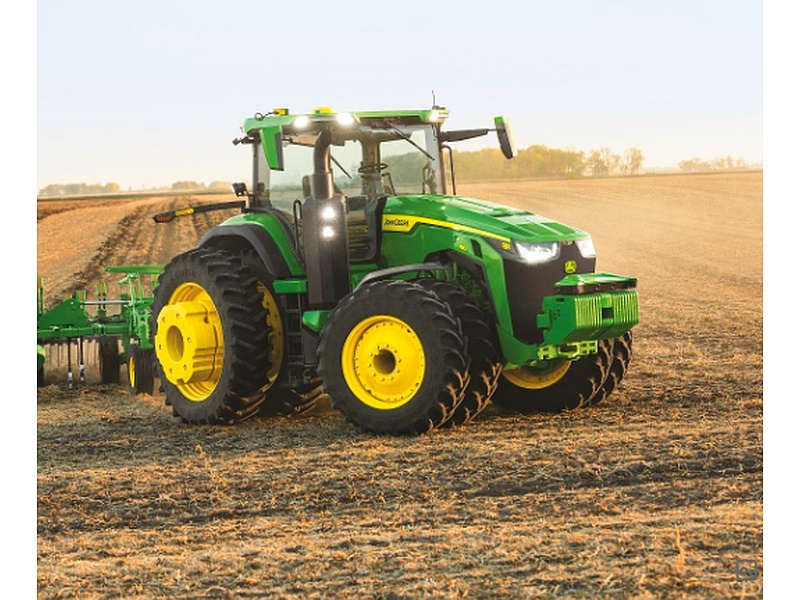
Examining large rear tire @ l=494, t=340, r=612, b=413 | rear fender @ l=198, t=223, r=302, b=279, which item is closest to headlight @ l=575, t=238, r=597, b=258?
large rear tire @ l=494, t=340, r=612, b=413

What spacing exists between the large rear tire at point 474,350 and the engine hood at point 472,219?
1.85 ft

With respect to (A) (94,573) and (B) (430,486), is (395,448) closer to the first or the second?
(B) (430,486)

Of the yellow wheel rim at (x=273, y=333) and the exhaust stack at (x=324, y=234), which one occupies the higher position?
the exhaust stack at (x=324, y=234)

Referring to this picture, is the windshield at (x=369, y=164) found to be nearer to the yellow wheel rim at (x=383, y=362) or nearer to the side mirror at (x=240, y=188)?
the side mirror at (x=240, y=188)

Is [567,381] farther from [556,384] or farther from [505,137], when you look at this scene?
[505,137]

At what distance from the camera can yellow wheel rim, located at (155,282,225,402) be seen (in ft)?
32.4

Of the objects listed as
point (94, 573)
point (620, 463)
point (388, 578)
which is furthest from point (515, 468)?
point (94, 573)

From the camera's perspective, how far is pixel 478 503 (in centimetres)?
692

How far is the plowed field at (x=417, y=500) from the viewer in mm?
5574

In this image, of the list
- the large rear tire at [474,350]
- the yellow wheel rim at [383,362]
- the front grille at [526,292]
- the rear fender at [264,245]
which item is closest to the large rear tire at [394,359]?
the yellow wheel rim at [383,362]

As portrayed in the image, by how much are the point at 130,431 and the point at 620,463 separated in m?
4.04

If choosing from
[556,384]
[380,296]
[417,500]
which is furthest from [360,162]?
[417,500]

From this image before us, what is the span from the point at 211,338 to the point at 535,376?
2620mm

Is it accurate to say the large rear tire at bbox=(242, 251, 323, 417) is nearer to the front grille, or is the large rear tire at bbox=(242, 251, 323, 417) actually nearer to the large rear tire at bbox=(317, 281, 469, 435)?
the large rear tire at bbox=(317, 281, 469, 435)
